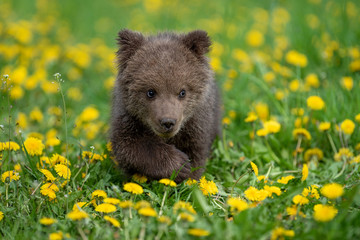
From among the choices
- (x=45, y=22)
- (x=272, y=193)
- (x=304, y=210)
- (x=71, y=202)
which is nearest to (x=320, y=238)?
(x=304, y=210)

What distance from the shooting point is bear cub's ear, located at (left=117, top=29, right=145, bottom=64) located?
4.14 m

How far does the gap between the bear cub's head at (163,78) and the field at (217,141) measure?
1.90ft

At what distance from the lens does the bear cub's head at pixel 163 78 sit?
3.84 metres

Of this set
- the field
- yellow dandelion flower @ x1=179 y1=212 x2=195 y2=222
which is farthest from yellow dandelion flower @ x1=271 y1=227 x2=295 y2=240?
yellow dandelion flower @ x1=179 y1=212 x2=195 y2=222

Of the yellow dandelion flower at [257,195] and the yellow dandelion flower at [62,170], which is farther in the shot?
the yellow dandelion flower at [62,170]

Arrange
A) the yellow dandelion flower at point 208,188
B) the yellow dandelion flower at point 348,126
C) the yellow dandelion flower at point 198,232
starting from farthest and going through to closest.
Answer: the yellow dandelion flower at point 348,126
the yellow dandelion flower at point 208,188
the yellow dandelion flower at point 198,232

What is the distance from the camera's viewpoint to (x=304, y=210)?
340 cm

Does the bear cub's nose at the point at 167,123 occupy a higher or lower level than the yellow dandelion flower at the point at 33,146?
higher

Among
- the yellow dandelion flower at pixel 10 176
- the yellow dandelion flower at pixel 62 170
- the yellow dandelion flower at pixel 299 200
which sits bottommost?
the yellow dandelion flower at pixel 299 200

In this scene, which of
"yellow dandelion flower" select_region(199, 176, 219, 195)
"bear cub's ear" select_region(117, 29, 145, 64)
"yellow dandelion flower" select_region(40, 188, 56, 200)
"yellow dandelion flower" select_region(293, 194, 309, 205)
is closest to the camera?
"yellow dandelion flower" select_region(293, 194, 309, 205)

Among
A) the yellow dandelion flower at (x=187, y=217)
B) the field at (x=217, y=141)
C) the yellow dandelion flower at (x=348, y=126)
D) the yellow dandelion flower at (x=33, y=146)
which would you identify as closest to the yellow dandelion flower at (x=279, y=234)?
the field at (x=217, y=141)

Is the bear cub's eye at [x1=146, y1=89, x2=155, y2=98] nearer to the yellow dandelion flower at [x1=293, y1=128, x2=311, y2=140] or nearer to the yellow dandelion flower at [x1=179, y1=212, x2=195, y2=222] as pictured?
the yellow dandelion flower at [x1=179, y1=212, x2=195, y2=222]

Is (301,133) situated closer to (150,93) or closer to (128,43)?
(150,93)

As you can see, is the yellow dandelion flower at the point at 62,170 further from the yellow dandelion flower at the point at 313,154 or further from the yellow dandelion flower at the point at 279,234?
the yellow dandelion flower at the point at 313,154
